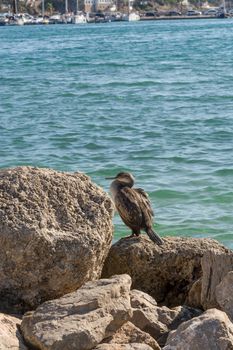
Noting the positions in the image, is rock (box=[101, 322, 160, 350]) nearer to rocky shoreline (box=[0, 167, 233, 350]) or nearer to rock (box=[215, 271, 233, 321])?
rocky shoreline (box=[0, 167, 233, 350])

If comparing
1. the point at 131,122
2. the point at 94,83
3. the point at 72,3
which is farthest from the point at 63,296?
the point at 72,3

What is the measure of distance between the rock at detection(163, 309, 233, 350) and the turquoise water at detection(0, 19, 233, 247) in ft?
15.4

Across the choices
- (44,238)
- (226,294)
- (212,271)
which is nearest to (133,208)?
(212,271)

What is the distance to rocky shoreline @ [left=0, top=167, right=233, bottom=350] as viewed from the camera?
5.71 meters

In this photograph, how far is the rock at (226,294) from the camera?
20.1 feet

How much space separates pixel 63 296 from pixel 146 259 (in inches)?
50.2

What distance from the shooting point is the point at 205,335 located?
5.38 metres

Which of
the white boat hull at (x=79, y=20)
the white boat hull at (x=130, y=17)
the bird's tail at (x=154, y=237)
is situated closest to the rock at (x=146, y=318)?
the bird's tail at (x=154, y=237)

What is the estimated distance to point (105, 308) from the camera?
5930mm

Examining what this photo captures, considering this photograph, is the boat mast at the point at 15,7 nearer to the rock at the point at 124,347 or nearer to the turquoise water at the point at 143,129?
the turquoise water at the point at 143,129

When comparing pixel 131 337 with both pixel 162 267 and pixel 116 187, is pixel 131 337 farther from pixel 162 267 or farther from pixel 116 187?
pixel 116 187

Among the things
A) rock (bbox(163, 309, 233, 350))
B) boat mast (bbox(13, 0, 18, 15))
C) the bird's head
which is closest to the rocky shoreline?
rock (bbox(163, 309, 233, 350))

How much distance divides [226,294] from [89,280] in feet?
3.46

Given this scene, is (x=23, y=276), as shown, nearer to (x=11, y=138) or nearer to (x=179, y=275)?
(x=179, y=275)
